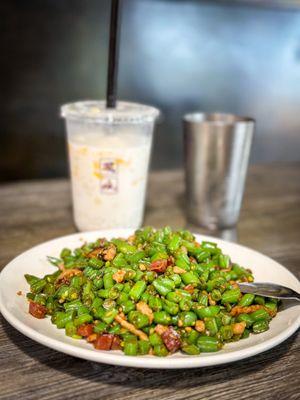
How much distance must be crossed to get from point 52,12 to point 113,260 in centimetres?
257

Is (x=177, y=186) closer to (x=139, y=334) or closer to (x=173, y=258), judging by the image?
(x=173, y=258)

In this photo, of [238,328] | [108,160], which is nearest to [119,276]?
[238,328]

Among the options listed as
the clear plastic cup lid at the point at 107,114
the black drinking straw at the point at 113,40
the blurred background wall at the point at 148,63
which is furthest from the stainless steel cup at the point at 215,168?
the blurred background wall at the point at 148,63

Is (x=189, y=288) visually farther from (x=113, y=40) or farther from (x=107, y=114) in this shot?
(x=113, y=40)

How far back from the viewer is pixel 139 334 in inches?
31.6

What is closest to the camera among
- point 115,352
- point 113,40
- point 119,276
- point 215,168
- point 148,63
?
point 115,352

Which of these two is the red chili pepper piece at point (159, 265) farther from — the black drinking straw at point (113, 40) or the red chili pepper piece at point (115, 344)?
the black drinking straw at point (113, 40)

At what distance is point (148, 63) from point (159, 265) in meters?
2.79

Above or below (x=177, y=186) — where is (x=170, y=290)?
above

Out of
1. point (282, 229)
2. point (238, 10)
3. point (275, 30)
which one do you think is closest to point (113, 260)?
point (282, 229)

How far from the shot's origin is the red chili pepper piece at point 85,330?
2.65ft

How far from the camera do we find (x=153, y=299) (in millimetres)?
855

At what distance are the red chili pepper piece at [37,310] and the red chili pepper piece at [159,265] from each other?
0.70 feet

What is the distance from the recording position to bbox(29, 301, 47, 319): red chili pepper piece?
861 millimetres
